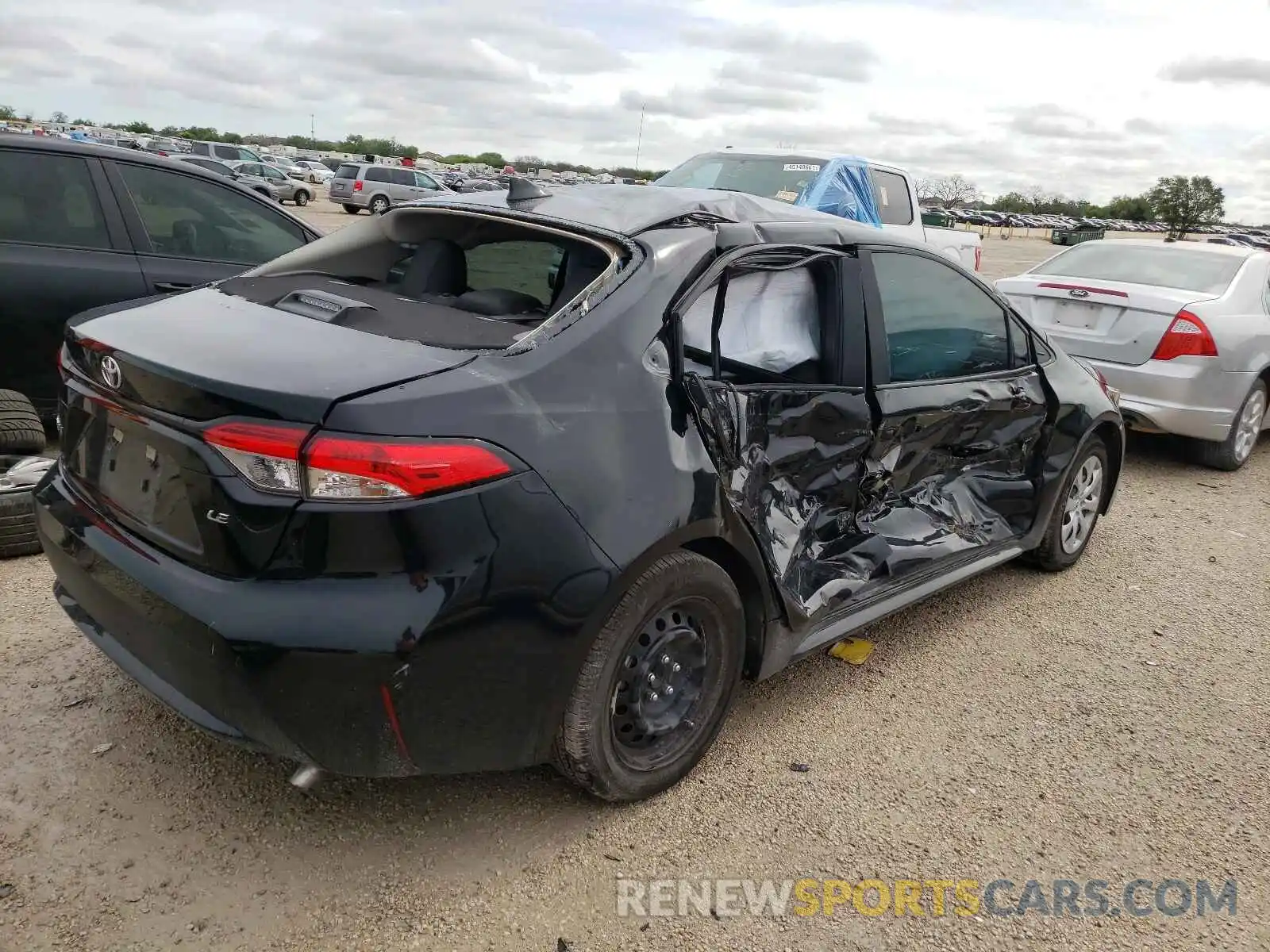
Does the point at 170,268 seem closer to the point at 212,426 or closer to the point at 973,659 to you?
the point at 212,426

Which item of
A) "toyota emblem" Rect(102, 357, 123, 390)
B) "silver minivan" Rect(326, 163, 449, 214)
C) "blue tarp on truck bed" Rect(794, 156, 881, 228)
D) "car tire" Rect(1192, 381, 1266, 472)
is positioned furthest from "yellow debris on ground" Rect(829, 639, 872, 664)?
"silver minivan" Rect(326, 163, 449, 214)

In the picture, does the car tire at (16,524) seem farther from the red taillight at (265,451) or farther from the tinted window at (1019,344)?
the tinted window at (1019,344)

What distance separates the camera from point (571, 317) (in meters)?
2.41

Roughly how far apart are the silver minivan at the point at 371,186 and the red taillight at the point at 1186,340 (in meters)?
28.2

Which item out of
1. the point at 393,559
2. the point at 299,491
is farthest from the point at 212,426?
the point at 393,559

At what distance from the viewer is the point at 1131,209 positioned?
11000 centimetres

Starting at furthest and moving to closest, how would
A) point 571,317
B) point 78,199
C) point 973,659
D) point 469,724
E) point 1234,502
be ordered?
point 1234,502 → point 78,199 → point 973,659 → point 571,317 → point 469,724

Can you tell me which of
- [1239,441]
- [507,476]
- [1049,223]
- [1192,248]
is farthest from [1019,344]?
[1049,223]

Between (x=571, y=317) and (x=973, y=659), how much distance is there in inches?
91.3

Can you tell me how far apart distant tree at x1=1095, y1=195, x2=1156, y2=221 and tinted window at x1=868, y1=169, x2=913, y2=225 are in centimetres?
10113

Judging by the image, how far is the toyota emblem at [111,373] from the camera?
235cm

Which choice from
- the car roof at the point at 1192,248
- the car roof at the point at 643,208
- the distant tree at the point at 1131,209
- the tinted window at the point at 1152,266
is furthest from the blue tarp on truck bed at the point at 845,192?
the distant tree at the point at 1131,209

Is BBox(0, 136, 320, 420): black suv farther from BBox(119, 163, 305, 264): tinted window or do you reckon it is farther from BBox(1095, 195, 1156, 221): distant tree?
BBox(1095, 195, 1156, 221): distant tree

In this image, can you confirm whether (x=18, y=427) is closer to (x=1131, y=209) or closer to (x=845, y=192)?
(x=845, y=192)
